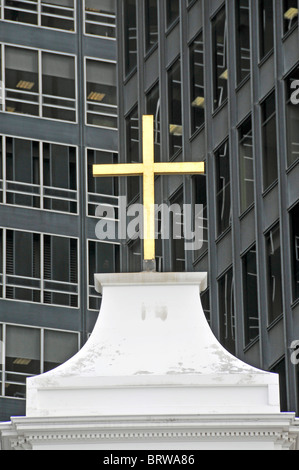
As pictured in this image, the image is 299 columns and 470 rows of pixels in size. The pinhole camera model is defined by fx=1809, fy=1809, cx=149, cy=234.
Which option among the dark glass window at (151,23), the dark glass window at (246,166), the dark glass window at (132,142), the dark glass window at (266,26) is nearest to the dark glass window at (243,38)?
the dark glass window at (266,26)

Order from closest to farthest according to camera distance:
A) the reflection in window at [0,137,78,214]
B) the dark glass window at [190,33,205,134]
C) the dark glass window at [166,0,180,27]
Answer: the dark glass window at [190,33,205,134]
the dark glass window at [166,0,180,27]
the reflection in window at [0,137,78,214]

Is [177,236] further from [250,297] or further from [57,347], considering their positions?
[57,347]

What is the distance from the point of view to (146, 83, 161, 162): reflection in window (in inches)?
2016

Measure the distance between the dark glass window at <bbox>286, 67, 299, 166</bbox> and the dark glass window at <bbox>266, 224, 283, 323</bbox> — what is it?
186cm

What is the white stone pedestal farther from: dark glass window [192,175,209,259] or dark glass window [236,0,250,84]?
dark glass window [192,175,209,259]

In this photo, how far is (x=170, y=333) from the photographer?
2556 cm

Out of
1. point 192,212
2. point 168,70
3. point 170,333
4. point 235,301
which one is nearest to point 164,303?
point 170,333

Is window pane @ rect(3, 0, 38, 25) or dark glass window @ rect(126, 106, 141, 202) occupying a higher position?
window pane @ rect(3, 0, 38, 25)

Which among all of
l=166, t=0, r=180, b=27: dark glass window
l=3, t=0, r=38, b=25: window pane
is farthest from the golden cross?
l=3, t=0, r=38, b=25: window pane

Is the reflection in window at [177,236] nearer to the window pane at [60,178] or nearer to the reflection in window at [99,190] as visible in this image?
the window pane at [60,178]

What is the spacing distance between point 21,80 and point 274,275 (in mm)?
17287

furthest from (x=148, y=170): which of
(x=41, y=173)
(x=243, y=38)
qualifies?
(x=41, y=173)

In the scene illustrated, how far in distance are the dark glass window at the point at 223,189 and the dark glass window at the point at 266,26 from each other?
3.23 meters

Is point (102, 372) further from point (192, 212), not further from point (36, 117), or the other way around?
point (36, 117)
